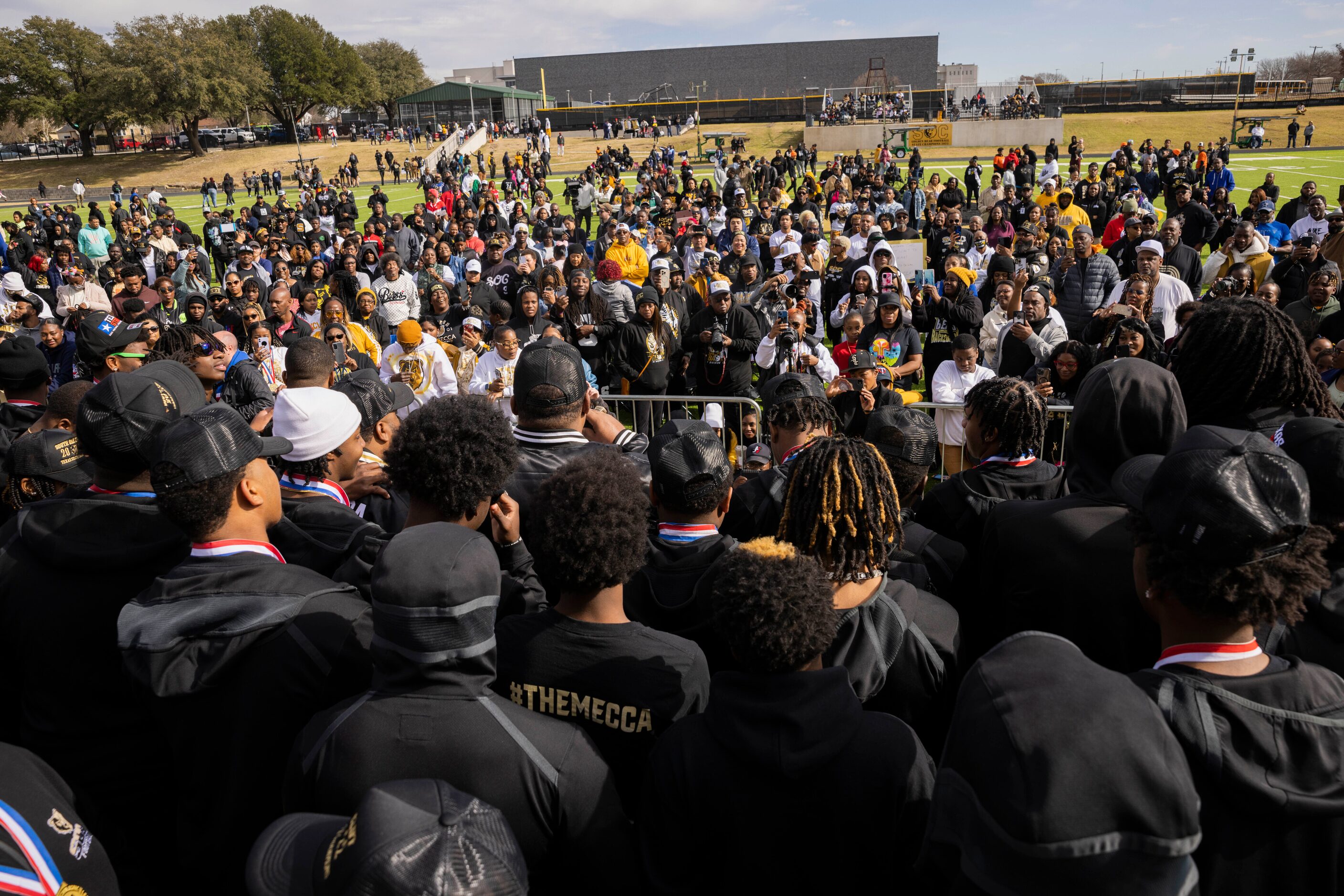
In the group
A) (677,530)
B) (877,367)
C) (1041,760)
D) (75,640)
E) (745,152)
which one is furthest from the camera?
(745,152)

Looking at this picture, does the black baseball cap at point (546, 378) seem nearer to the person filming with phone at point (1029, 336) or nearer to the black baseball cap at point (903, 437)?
the black baseball cap at point (903, 437)

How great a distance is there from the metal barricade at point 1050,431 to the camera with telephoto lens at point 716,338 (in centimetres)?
248

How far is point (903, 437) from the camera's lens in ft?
11.4

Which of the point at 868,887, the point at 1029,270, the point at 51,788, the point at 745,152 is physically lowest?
the point at 868,887

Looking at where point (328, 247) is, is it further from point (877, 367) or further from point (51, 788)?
point (51, 788)

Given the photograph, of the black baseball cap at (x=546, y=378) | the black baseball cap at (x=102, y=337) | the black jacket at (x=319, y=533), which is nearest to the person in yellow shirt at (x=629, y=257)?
the black baseball cap at (x=102, y=337)

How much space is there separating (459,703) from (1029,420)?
259cm

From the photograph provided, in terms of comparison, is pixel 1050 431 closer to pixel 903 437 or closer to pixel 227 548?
pixel 903 437

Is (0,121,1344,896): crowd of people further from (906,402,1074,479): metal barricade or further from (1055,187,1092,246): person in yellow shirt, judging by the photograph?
(1055,187,1092,246): person in yellow shirt

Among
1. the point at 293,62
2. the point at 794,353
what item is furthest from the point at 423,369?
the point at 293,62

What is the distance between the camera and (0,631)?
2443 mm

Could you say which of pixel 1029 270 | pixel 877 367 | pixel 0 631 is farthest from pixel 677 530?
pixel 1029 270

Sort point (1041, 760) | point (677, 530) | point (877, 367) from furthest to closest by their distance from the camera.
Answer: point (877, 367) → point (677, 530) → point (1041, 760)

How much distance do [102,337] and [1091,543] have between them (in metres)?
7.42
